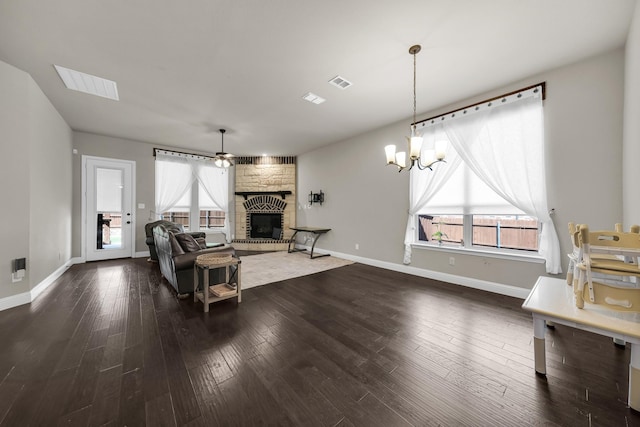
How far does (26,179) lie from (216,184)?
396 cm

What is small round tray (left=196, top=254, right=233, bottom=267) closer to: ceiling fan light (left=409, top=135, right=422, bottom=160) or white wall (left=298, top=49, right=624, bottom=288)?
ceiling fan light (left=409, top=135, right=422, bottom=160)

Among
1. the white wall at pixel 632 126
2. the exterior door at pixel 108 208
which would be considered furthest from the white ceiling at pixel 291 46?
the exterior door at pixel 108 208

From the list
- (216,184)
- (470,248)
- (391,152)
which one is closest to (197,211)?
(216,184)

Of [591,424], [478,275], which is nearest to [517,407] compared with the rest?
[591,424]

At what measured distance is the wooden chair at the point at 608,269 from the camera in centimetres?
140

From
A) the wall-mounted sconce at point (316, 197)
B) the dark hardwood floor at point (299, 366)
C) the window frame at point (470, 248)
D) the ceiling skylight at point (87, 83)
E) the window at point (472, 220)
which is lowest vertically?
the dark hardwood floor at point (299, 366)

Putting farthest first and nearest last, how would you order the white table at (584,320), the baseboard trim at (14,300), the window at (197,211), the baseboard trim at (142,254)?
1. the window at (197,211)
2. the baseboard trim at (142,254)
3. the baseboard trim at (14,300)
4. the white table at (584,320)

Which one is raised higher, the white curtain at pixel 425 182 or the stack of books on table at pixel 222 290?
the white curtain at pixel 425 182

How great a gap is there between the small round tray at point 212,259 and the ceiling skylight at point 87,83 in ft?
8.50

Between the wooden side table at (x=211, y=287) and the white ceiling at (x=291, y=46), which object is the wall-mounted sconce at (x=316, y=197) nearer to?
the white ceiling at (x=291, y=46)

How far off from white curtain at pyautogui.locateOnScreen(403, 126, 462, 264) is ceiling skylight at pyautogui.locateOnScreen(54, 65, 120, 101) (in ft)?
14.8

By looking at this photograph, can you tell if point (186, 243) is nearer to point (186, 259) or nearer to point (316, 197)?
point (186, 259)

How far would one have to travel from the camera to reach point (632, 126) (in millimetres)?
2127

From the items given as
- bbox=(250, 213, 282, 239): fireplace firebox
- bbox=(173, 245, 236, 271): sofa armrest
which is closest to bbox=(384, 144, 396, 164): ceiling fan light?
bbox=(173, 245, 236, 271): sofa armrest
